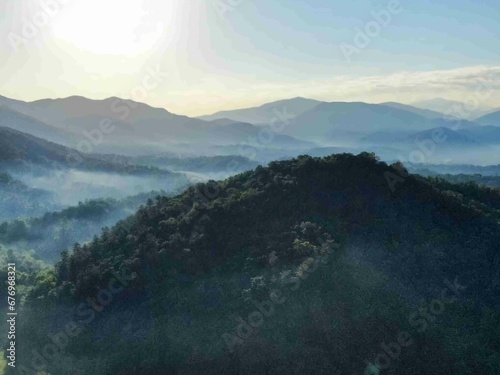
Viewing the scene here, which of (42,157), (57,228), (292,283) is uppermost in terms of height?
(292,283)

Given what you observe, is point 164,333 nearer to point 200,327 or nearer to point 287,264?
point 200,327

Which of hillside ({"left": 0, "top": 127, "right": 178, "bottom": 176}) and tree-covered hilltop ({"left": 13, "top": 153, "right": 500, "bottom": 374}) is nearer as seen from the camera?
tree-covered hilltop ({"left": 13, "top": 153, "right": 500, "bottom": 374})

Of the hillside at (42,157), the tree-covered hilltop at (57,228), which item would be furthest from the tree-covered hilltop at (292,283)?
the hillside at (42,157)

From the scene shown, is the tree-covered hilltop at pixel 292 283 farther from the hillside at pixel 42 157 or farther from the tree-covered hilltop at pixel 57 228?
the hillside at pixel 42 157

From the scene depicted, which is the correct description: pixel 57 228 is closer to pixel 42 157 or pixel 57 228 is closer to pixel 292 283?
pixel 292 283

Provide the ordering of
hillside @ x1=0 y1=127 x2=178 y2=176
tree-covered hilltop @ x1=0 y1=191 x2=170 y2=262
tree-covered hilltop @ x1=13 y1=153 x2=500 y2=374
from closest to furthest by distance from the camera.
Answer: tree-covered hilltop @ x1=13 y1=153 x2=500 y2=374, tree-covered hilltop @ x1=0 y1=191 x2=170 y2=262, hillside @ x1=0 y1=127 x2=178 y2=176

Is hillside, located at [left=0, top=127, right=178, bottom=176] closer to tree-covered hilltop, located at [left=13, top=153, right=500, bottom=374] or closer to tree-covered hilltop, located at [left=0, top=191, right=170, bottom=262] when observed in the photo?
tree-covered hilltop, located at [left=0, top=191, right=170, bottom=262]

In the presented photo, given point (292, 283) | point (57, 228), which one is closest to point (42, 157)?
point (57, 228)

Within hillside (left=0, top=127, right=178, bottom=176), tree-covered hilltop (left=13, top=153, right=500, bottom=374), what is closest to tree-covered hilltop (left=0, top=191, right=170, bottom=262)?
tree-covered hilltop (left=13, top=153, right=500, bottom=374)
